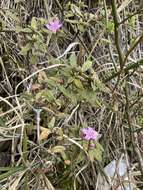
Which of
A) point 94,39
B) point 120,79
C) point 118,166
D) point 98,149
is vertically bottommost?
point 118,166

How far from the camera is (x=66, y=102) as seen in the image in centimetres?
159

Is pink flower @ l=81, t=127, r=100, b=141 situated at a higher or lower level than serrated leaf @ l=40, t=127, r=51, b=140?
lower

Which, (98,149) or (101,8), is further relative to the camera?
(101,8)

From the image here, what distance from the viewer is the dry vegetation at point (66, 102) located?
1.42 m

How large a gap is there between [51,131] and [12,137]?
0.18 m

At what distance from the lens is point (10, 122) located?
1623 millimetres

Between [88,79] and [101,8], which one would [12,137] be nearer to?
[88,79]

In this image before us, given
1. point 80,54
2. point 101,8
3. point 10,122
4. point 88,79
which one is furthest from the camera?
point 101,8

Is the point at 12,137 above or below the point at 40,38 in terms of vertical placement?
below

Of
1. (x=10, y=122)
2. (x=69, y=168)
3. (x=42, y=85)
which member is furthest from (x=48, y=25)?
(x=69, y=168)

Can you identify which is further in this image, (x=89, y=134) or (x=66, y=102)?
(x=66, y=102)

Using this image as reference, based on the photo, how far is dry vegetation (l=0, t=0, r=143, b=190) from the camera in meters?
1.42

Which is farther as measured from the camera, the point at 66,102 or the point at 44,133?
the point at 66,102

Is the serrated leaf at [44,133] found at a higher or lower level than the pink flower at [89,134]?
higher
